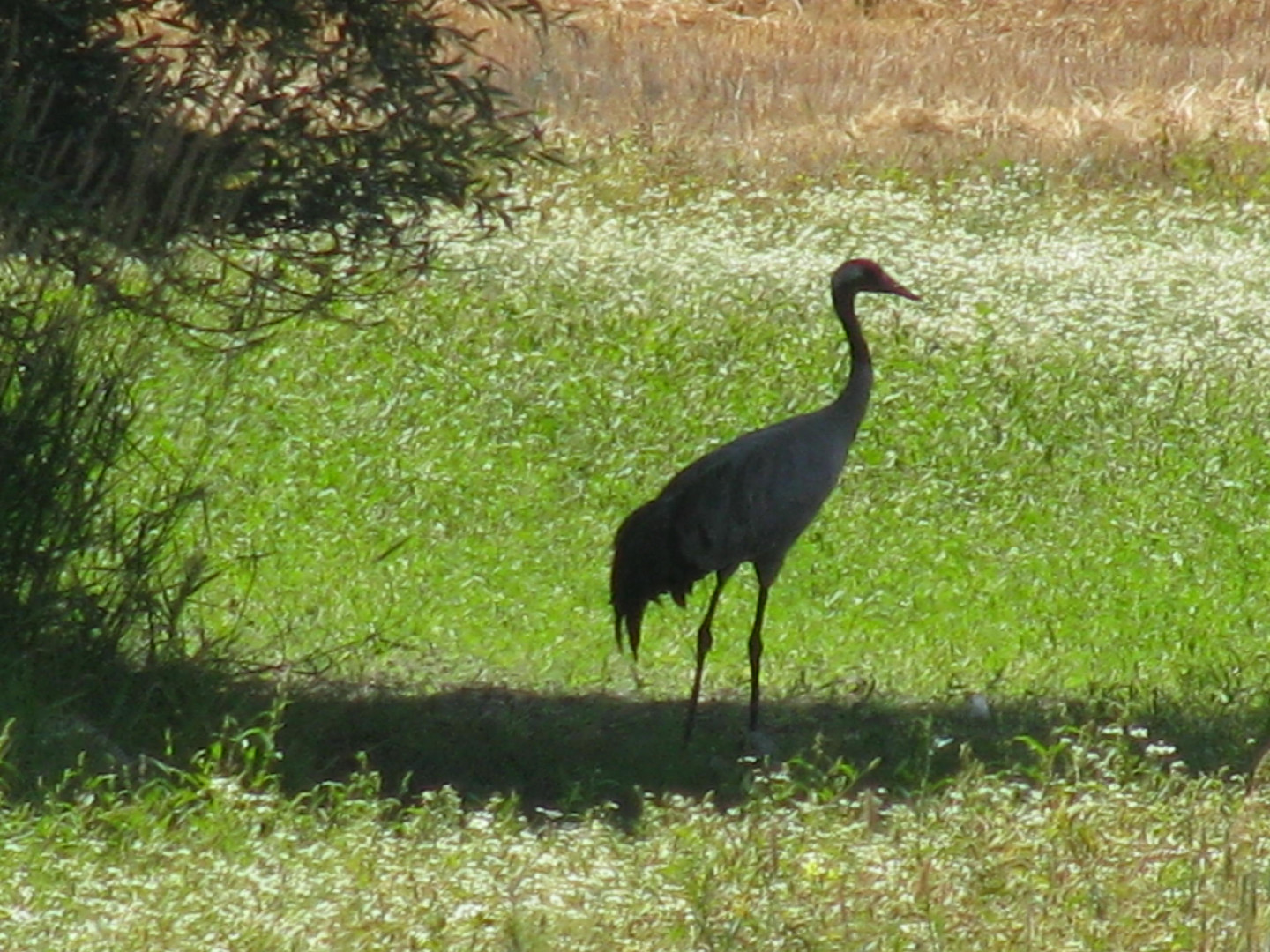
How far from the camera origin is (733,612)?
12.0 metres

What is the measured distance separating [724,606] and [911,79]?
12046 mm

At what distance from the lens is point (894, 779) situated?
841 centimetres

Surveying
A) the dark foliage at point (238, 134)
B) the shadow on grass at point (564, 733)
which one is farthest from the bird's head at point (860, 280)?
the shadow on grass at point (564, 733)

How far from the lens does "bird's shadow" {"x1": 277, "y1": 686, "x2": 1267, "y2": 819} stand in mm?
8359

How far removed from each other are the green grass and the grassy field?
0.10ft

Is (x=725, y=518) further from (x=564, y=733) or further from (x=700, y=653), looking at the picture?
(x=564, y=733)

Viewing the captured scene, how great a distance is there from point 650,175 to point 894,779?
41.6ft

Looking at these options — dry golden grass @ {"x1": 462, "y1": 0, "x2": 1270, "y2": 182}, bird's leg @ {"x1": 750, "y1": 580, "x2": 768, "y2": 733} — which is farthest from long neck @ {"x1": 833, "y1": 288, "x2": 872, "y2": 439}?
dry golden grass @ {"x1": 462, "y1": 0, "x2": 1270, "y2": 182}

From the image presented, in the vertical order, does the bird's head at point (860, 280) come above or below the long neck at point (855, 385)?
above

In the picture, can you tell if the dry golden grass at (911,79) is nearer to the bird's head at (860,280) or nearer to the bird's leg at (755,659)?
the bird's head at (860,280)

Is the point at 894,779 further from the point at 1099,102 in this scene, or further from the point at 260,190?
the point at 1099,102

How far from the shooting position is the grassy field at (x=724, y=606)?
575 centimetres

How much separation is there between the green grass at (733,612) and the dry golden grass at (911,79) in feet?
3.41

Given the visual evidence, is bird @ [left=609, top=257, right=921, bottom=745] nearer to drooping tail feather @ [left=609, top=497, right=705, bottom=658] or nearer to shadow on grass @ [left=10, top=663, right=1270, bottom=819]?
drooping tail feather @ [left=609, top=497, right=705, bottom=658]
